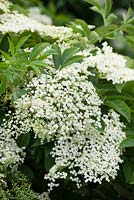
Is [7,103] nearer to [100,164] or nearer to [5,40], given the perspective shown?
[5,40]

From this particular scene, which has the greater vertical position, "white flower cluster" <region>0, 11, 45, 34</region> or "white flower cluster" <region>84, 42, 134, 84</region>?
"white flower cluster" <region>0, 11, 45, 34</region>

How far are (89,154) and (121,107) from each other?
0.62 ft

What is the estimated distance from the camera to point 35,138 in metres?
1.88

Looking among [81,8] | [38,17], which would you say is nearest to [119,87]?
[38,17]

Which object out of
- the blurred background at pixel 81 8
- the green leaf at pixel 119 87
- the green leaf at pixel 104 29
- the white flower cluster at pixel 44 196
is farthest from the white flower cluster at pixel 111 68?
the blurred background at pixel 81 8

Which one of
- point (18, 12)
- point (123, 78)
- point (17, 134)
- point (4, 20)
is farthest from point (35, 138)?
point (18, 12)

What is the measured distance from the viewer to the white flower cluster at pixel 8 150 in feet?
6.07

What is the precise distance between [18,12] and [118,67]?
0.71 meters

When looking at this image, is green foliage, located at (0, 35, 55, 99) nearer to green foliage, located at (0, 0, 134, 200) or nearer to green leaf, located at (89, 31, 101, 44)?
green foliage, located at (0, 0, 134, 200)

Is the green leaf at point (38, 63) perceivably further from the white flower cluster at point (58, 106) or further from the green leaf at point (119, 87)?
the green leaf at point (119, 87)

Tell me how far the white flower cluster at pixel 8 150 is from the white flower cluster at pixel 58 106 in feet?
0.10

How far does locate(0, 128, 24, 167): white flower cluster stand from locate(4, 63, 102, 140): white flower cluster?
30 mm

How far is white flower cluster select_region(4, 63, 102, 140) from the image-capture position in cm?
178

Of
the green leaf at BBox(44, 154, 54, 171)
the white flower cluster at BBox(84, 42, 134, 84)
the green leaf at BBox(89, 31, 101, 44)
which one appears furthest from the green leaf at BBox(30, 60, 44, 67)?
the green leaf at BBox(89, 31, 101, 44)
